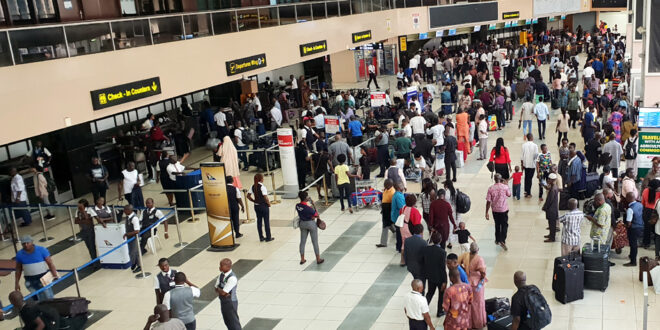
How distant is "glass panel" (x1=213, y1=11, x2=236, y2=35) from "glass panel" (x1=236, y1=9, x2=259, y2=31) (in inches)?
14.1

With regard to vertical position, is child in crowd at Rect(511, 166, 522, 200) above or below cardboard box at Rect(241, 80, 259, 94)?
below

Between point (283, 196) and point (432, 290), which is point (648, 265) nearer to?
point (432, 290)

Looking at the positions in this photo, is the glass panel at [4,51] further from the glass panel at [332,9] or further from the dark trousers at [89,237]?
the glass panel at [332,9]

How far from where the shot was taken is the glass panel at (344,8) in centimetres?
2845

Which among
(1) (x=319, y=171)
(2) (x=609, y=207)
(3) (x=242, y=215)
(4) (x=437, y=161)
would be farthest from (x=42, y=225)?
(2) (x=609, y=207)

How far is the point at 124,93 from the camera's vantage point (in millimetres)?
15641

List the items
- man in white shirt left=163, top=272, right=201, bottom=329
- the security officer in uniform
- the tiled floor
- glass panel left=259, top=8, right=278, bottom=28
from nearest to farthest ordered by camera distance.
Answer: man in white shirt left=163, top=272, right=201, bottom=329 < the security officer in uniform < the tiled floor < glass panel left=259, top=8, right=278, bottom=28

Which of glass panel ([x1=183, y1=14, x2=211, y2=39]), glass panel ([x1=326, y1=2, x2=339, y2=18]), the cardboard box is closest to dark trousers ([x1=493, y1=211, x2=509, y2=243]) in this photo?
glass panel ([x1=183, y1=14, x2=211, y2=39])

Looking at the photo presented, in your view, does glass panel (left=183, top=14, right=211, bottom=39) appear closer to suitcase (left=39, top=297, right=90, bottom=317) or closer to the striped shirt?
suitcase (left=39, top=297, right=90, bottom=317)

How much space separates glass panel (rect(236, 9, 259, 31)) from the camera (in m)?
20.7

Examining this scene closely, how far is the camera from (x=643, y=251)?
11.9 meters

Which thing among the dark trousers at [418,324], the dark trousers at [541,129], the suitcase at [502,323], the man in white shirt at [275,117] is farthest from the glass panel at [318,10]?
the dark trousers at [418,324]

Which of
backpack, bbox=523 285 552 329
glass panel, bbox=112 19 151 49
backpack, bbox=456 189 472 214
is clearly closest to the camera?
backpack, bbox=523 285 552 329

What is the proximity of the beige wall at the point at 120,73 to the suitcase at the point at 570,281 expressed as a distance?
10194mm
